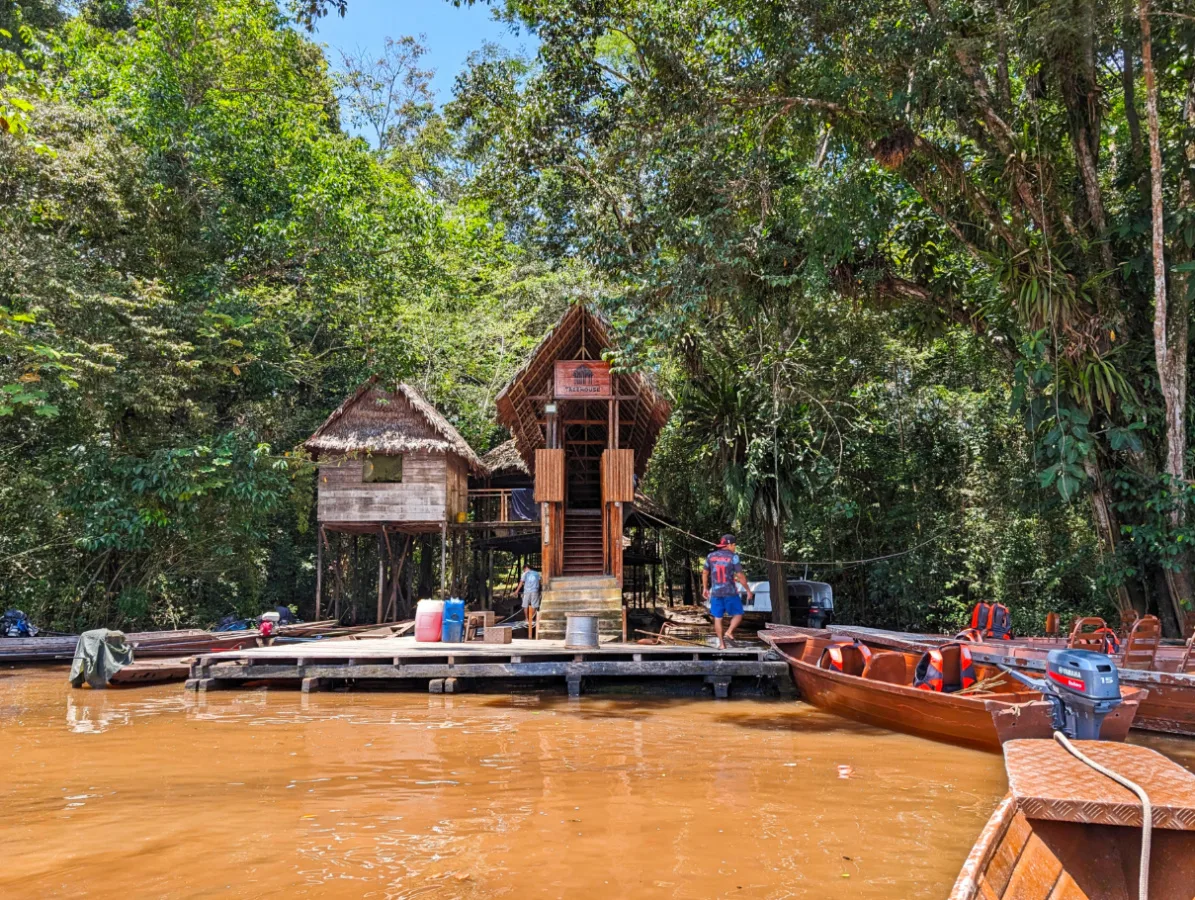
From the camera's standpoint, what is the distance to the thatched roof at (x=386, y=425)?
1825 centimetres

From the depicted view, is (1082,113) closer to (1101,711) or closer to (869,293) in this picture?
(869,293)

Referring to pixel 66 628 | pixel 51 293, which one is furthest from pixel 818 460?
pixel 66 628

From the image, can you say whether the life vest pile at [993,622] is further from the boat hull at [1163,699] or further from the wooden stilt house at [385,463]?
the wooden stilt house at [385,463]

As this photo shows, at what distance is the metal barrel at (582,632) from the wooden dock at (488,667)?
189 mm

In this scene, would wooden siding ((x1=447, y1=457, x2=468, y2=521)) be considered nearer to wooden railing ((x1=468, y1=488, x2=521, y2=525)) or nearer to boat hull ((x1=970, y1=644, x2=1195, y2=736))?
wooden railing ((x1=468, y1=488, x2=521, y2=525))

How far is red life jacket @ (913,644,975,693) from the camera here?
7.69m

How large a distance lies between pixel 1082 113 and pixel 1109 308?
8.29 ft

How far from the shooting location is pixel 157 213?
1641 cm

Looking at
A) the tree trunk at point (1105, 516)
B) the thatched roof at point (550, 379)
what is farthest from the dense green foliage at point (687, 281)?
the thatched roof at point (550, 379)

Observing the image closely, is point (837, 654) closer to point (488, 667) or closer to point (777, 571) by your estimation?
point (488, 667)

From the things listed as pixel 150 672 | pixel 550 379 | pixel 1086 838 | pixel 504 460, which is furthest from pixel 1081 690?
pixel 504 460

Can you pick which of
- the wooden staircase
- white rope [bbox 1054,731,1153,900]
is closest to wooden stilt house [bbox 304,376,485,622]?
the wooden staircase

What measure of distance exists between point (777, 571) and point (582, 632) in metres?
6.17

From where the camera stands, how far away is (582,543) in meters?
17.3
